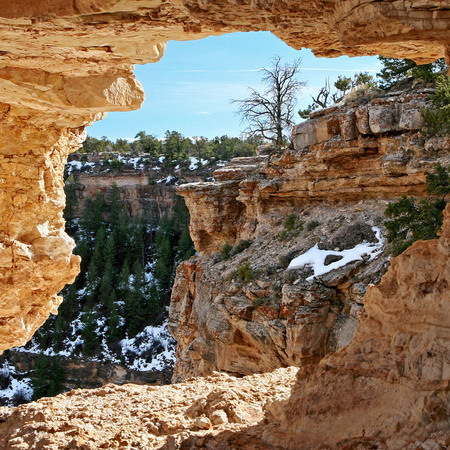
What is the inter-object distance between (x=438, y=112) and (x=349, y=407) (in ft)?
32.0

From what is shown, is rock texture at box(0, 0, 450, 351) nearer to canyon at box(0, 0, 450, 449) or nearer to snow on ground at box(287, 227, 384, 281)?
canyon at box(0, 0, 450, 449)

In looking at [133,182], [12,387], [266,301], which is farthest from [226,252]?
[133,182]

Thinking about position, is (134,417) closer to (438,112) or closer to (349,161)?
(438,112)

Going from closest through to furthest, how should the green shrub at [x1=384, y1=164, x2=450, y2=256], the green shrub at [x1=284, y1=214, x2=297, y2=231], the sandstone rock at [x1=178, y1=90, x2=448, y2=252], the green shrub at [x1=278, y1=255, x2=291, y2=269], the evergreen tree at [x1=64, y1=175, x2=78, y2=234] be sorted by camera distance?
the green shrub at [x1=384, y1=164, x2=450, y2=256], the sandstone rock at [x1=178, y1=90, x2=448, y2=252], the green shrub at [x1=278, y1=255, x2=291, y2=269], the green shrub at [x1=284, y1=214, x2=297, y2=231], the evergreen tree at [x1=64, y1=175, x2=78, y2=234]

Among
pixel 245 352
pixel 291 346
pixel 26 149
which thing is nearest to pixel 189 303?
pixel 245 352

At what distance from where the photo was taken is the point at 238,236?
59.7ft

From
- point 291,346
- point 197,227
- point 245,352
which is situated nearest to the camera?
point 291,346

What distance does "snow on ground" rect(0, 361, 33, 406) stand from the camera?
30.0 meters

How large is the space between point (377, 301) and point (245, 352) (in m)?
10.1

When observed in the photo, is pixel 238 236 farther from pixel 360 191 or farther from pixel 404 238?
pixel 404 238

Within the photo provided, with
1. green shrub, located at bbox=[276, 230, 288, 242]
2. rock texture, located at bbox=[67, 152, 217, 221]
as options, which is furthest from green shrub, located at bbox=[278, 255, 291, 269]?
rock texture, located at bbox=[67, 152, 217, 221]

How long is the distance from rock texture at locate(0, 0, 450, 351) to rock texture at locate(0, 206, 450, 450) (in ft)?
4.87

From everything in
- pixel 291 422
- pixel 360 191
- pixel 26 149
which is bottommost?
pixel 291 422

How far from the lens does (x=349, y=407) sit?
3.50 m
